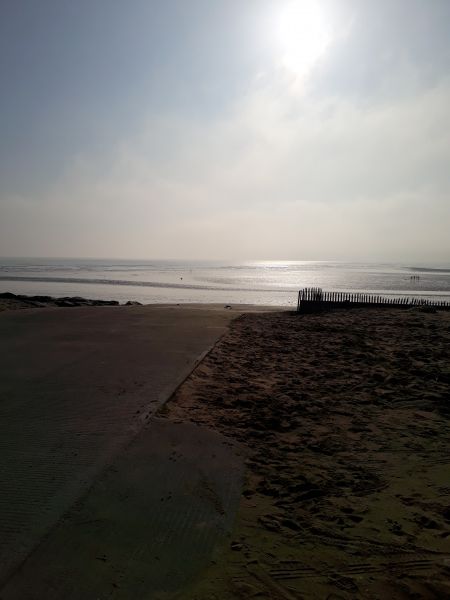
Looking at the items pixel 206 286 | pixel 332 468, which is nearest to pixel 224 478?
pixel 332 468

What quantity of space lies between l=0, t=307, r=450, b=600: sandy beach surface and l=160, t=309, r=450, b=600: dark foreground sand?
0.06 feet

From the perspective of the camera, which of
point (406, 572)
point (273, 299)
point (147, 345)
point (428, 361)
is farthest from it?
point (273, 299)

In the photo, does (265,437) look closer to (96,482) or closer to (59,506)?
(96,482)

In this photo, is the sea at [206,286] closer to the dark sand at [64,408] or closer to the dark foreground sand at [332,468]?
the dark sand at [64,408]

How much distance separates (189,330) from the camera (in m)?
13.1

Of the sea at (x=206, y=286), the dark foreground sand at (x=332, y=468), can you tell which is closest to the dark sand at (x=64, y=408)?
the dark foreground sand at (x=332, y=468)

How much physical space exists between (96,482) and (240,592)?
5.72ft

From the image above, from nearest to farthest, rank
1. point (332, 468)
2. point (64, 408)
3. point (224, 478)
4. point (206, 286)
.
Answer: point (224, 478) < point (332, 468) < point (64, 408) < point (206, 286)

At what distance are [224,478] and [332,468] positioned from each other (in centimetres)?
120

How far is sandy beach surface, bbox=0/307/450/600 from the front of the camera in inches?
107

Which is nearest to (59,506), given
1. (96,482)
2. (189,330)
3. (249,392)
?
(96,482)

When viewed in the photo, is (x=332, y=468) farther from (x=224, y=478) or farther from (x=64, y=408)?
(x=64, y=408)

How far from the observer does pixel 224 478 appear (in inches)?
161

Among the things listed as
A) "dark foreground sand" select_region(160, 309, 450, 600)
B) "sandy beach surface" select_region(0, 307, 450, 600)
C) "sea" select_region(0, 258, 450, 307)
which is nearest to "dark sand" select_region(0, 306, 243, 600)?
"sandy beach surface" select_region(0, 307, 450, 600)
